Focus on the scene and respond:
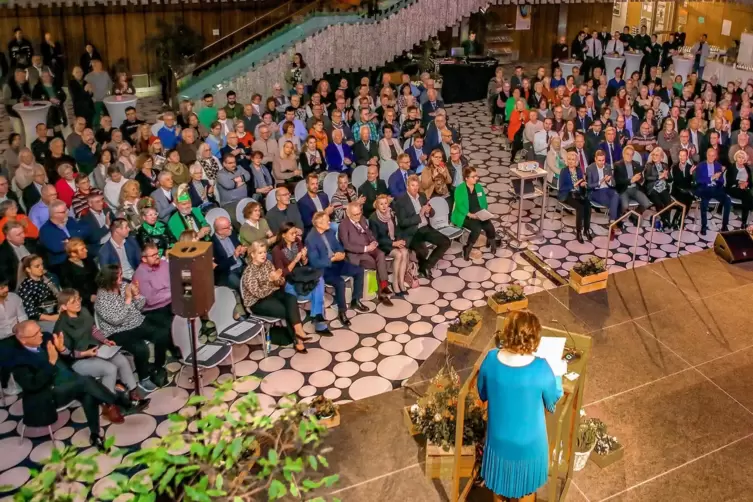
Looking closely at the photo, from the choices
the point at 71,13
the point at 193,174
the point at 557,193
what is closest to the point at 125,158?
the point at 193,174

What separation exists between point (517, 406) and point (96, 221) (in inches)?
204

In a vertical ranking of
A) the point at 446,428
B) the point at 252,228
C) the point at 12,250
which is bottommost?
the point at 446,428

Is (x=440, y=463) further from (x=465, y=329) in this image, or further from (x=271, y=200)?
(x=271, y=200)

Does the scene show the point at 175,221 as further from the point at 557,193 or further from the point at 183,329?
the point at 557,193

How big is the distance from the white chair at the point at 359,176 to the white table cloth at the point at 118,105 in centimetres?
475

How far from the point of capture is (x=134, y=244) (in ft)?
22.9

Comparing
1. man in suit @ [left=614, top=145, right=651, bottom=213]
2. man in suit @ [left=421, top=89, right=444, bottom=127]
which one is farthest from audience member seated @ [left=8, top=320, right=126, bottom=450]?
man in suit @ [left=421, top=89, right=444, bottom=127]

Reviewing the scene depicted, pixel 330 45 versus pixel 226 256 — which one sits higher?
pixel 330 45

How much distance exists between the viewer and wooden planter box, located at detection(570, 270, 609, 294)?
23.7 feet

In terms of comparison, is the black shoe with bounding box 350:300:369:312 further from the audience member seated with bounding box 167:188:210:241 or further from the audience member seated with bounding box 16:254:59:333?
the audience member seated with bounding box 16:254:59:333

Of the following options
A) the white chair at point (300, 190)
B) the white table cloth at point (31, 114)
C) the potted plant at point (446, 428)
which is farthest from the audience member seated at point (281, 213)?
the white table cloth at point (31, 114)

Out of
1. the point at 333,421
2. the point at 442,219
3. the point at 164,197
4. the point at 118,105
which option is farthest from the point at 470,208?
the point at 118,105

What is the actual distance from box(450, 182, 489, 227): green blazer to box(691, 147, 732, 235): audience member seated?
2.83 meters

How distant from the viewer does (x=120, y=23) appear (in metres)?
16.0
